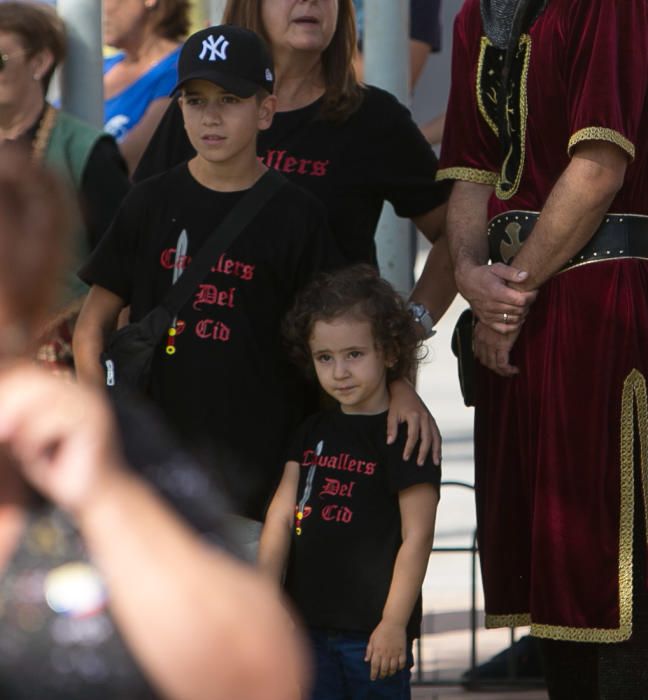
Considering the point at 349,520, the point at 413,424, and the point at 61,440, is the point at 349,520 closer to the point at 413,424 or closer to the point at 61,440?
the point at 413,424

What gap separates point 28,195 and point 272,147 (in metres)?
2.37


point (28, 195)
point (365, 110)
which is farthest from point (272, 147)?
point (28, 195)

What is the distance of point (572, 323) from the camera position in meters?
3.53

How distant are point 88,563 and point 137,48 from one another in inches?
171

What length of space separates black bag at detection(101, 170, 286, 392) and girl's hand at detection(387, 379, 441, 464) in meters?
0.51

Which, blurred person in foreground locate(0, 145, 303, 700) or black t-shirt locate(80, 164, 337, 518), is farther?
black t-shirt locate(80, 164, 337, 518)

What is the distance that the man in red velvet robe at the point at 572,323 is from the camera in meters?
3.44

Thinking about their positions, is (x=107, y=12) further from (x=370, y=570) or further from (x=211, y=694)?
(x=211, y=694)

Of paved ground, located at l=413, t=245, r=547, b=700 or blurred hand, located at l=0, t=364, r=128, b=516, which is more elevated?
blurred hand, located at l=0, t=364, r=128, b=516

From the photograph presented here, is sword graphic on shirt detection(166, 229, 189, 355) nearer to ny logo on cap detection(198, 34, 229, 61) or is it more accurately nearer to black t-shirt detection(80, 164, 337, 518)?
black t-shirt detection(80, 164, 337, 518)

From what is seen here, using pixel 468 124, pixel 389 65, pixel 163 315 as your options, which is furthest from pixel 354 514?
pixel 389 65

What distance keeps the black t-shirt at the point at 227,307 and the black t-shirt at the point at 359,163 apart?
0.19m

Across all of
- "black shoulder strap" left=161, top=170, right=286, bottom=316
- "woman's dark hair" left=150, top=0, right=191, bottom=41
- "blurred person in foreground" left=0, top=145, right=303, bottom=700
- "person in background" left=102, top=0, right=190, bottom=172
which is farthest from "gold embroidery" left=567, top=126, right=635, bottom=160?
"woman's dark hair" left=150, top=0, right=191, bottom=41

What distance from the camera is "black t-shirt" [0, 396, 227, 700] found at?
4.82 feet
